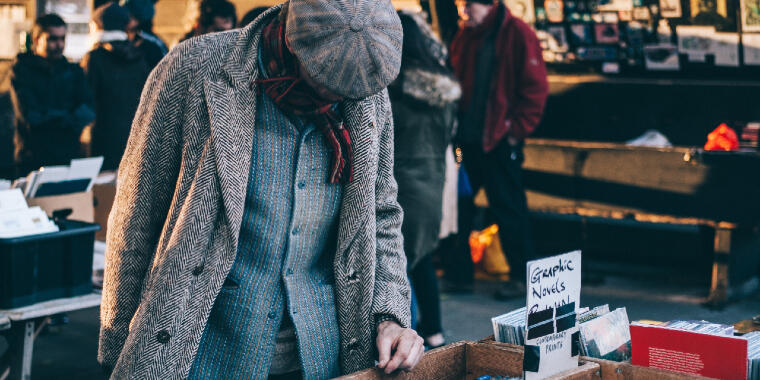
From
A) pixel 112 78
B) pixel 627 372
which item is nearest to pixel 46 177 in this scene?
pixel 112 78

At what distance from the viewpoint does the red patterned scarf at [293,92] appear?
2.01 m

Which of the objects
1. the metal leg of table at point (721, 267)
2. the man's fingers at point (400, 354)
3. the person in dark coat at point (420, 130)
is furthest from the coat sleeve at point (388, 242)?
the metal leg of table at point (721, 267)

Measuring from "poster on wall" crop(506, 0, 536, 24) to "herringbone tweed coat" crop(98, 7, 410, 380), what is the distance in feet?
18.0

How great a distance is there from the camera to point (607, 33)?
7125mm

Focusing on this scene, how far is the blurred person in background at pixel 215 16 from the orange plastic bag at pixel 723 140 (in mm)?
3257

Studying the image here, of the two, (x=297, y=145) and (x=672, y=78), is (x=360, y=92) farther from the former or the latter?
(x=672, y=78)

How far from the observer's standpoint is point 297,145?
2.12 m

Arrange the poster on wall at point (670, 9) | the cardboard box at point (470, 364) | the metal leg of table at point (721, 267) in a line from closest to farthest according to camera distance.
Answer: the cardboard box at point (470, 364), the metal leg of table at point (721, 267), the poster on wall at point (670, 9)

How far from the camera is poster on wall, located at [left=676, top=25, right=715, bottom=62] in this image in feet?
21.9

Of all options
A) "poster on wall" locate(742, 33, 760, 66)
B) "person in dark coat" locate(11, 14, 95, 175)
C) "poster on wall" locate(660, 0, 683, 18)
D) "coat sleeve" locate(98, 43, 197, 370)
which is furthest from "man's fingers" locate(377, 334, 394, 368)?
"poster on wall" locate(660, 0, 683, 18)

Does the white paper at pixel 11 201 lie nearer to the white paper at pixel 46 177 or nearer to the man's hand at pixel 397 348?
the white paper at pixel 46 177

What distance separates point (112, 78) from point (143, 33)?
0.70 meters

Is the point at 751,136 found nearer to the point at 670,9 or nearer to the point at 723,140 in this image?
the point at 723,140

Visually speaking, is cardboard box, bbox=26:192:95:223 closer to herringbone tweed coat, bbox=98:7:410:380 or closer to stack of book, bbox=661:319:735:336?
herringbone tweed coat, bbox=98:7:410:380
